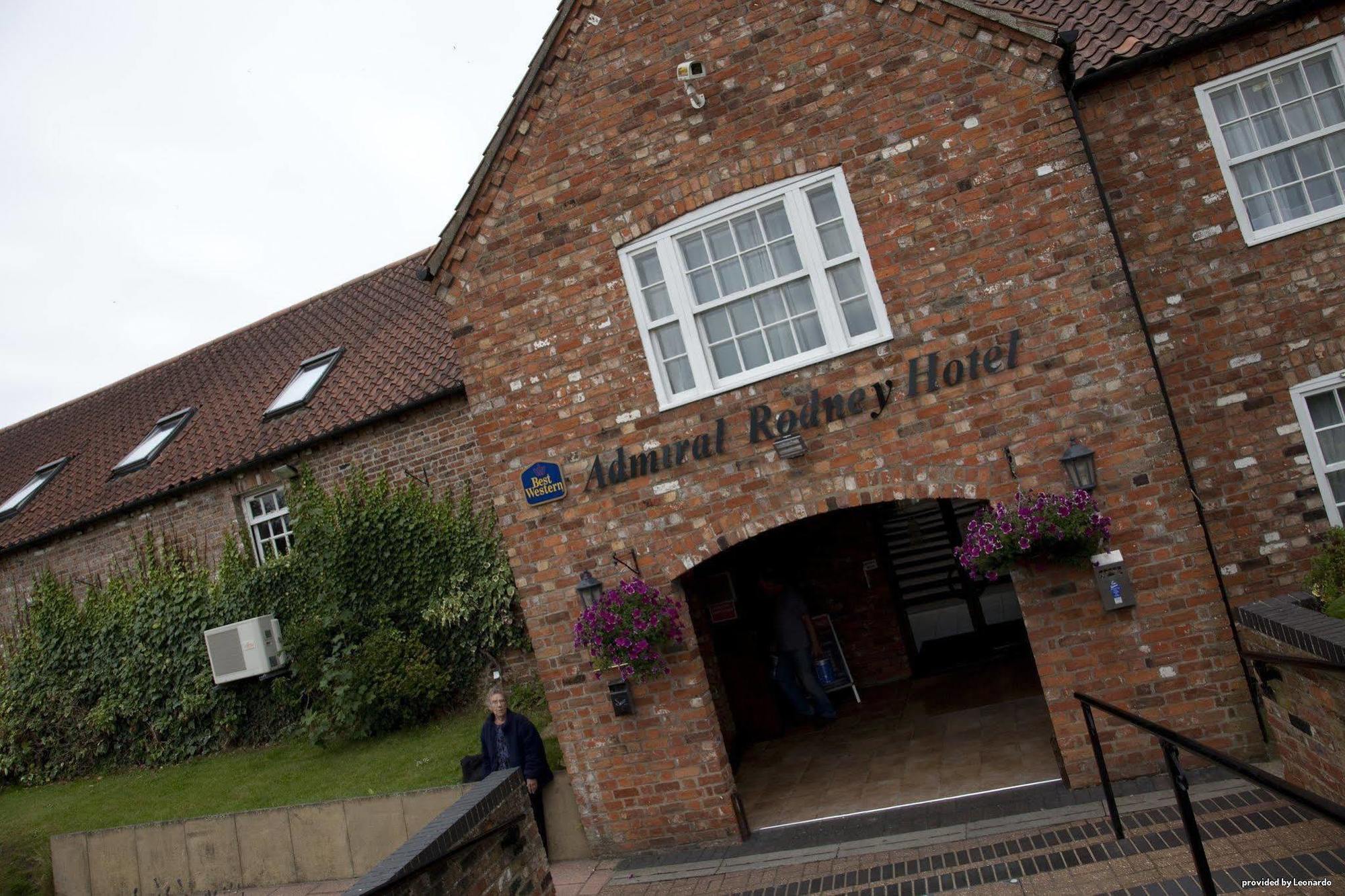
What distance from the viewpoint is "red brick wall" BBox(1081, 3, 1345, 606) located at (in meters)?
8.35

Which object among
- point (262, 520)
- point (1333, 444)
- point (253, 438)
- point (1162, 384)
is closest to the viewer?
point (1162, 384)

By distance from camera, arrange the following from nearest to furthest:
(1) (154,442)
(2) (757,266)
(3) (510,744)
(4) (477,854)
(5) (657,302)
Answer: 1. (4) (477,854)
2. (2) (757,266)
3. (3) (510,744)
4. (5) (657,302)
5. (1) (154,442)

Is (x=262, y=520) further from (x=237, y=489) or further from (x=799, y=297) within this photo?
(x=799, y=297)

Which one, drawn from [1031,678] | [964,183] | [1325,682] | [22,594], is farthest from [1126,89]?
[22,594]

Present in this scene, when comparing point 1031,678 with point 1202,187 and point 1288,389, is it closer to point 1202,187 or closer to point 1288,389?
point 1288,389

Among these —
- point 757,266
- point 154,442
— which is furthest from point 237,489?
point 757,266

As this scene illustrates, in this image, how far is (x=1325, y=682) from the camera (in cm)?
588

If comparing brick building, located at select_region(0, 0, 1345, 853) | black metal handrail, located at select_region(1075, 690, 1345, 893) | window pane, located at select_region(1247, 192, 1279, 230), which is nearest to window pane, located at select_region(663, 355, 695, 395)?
brick building, located at select_region(0, 0, 1345, 853)

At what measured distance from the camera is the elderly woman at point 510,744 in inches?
350

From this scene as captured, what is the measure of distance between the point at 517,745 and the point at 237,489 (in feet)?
27.5

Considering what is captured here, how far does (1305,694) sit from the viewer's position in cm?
626

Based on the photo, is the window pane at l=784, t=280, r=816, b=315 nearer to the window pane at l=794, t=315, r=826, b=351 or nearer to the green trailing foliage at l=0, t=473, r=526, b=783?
the window pane at l=794, t=315, r=826, b=351

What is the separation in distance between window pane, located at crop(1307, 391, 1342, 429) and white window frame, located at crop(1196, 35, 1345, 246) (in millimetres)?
1400

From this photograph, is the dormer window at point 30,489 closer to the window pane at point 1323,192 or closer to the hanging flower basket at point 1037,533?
the hanging flower basket at point 1037,533
